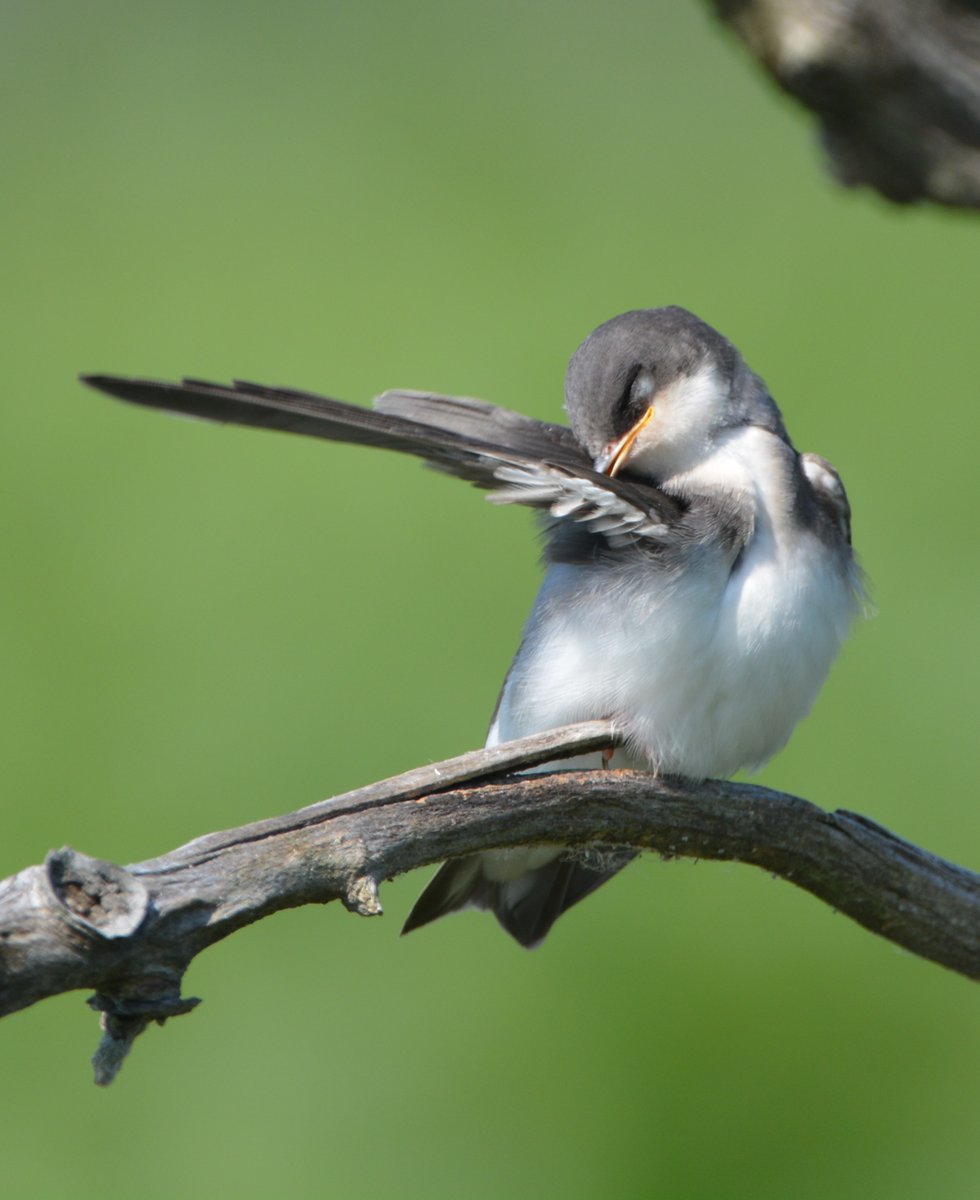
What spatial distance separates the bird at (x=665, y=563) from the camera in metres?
4.18

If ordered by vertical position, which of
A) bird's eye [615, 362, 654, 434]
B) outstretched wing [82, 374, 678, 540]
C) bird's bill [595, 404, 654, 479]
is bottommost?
outstretched wing [82, 374, 678, 540]

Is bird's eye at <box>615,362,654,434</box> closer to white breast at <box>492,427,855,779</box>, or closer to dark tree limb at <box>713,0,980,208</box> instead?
white breast at <box>492,427,855,779</box>

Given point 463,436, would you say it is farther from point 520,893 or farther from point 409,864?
point 520,893

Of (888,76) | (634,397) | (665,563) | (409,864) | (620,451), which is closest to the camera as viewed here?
(409,864)

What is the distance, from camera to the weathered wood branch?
3.15 m

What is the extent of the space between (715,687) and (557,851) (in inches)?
36.1

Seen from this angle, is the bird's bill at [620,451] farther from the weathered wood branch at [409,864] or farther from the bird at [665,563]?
the weathered wood branch at [409,864]

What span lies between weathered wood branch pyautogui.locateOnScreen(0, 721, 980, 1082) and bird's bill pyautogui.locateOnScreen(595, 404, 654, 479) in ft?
2.38

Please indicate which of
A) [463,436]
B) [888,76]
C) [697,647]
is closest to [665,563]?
[697,647]

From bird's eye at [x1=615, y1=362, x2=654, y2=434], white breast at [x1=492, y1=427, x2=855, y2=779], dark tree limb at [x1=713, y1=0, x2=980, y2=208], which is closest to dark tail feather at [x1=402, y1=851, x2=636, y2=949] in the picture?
white breast at [x1=492, y1=427, x2=855, y2=779]

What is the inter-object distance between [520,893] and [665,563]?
141 centimetres

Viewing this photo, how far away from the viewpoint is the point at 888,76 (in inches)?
155

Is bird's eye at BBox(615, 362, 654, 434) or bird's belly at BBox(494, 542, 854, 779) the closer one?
bird's belly at BBox(494, 542, 854, 779)

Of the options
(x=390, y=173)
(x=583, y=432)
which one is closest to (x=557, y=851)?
(x=583, y=432)
